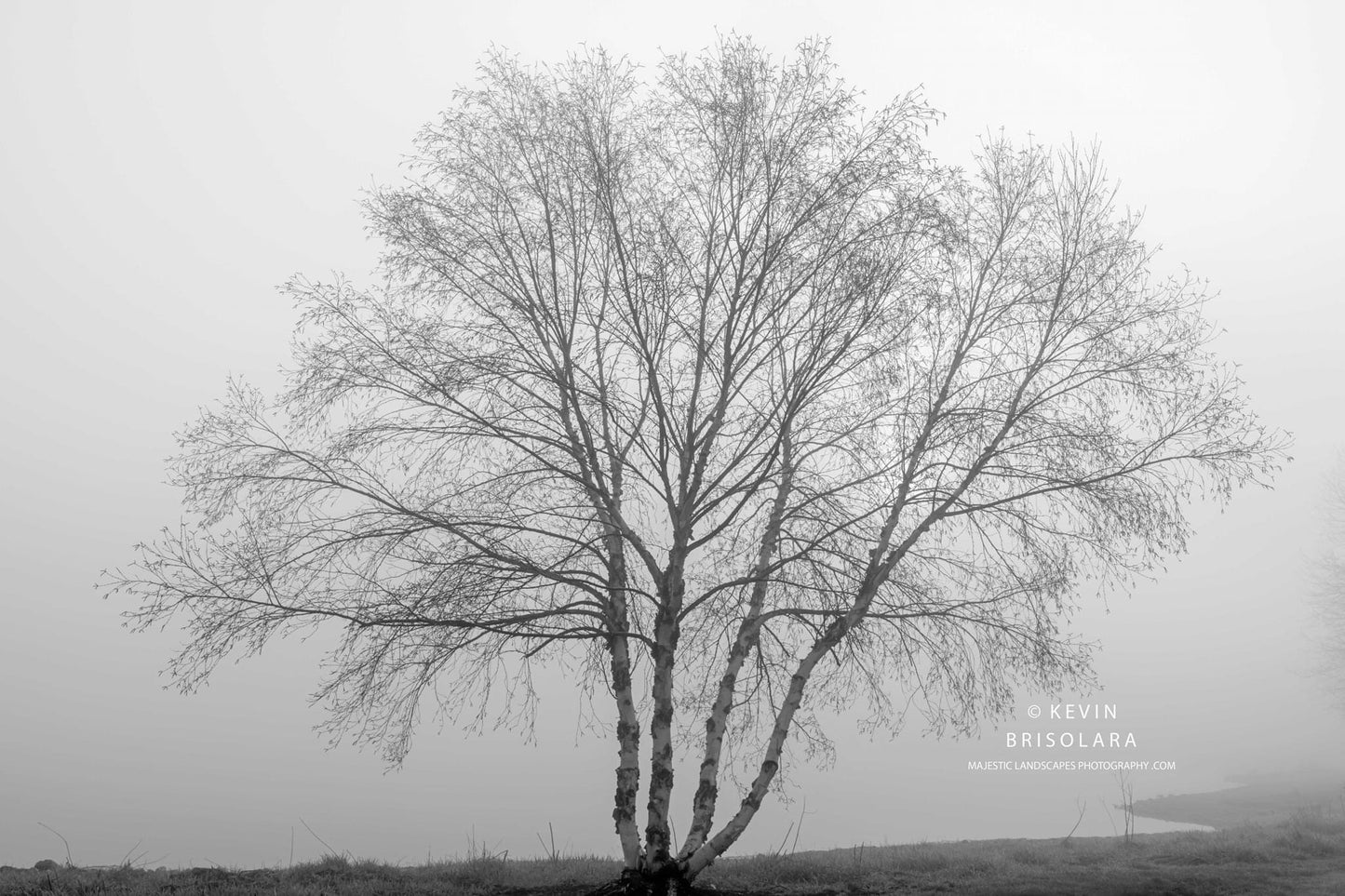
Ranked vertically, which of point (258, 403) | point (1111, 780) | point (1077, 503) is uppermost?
point (258, 403)

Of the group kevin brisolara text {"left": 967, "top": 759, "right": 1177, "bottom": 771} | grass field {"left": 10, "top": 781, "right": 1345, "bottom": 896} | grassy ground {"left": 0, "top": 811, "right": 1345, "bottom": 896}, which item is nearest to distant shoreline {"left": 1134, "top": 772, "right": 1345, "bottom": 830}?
kevin brisolara text {"left": 967, "top": 759, "right": 1177, "bottom": 771}

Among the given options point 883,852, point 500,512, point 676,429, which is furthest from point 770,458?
point 883,852

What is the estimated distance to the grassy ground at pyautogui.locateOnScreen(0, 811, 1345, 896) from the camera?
40.3 feet

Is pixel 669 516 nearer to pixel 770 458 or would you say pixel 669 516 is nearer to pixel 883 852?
pixel 770 458

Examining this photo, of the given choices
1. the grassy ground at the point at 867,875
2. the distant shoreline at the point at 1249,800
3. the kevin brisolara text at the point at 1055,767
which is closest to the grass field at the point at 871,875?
the grassy ground at the point at 867,875

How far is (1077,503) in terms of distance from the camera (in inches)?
482

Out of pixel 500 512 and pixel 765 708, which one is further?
pixel 765 708

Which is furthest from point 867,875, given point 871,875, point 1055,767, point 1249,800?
point 1055,767

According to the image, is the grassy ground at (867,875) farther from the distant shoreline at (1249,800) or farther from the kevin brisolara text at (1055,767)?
the kevin brisolara text at (1055,767)

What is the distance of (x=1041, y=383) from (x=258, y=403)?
1111 centimetres

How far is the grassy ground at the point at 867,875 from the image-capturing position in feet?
40.3

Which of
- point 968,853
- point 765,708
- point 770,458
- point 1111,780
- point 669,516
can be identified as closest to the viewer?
point 770,458

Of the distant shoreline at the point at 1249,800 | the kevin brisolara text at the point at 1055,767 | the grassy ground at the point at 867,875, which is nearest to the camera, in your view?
the grassy ground at the point at 867,875

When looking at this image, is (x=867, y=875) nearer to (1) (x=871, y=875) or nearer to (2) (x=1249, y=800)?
(1) (x=871, y=875)
